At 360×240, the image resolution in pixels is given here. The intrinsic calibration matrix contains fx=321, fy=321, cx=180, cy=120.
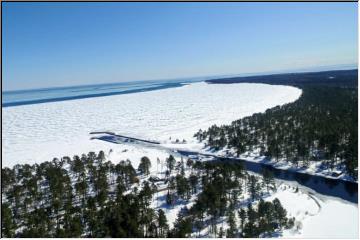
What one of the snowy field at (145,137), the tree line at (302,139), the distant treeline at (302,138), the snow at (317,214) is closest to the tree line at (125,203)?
the snow at (317,214)

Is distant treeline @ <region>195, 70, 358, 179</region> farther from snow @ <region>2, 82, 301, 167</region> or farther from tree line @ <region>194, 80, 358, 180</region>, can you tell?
snow @ <region>2, 82, 301, 167</region>

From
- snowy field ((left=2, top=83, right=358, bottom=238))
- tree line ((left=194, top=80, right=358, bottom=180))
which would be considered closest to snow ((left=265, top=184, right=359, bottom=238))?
snowy field ((left=2, top=83, right=358, bottom=238))

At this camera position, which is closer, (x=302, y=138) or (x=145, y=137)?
(x=302, y=138)

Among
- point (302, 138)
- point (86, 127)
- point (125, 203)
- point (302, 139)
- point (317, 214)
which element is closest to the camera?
point (125, 203)

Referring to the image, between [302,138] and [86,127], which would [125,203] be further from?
[86,127]

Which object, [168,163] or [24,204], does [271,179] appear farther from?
[24,204]

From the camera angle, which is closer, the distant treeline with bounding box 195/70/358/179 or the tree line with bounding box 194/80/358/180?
the tree line with bounding box 194/80/358/180

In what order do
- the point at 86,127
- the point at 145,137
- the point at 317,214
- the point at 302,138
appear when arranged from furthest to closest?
the point at 86,127, the point at 145,137, the point at 302,138, the point at 317,214

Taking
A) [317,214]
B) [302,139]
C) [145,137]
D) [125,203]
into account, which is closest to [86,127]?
[145,137]

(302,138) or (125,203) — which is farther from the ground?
(302,138)

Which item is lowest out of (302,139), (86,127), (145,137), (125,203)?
(125,203)

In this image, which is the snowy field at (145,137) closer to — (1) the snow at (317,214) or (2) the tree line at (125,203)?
(1) the snow at (317,214)

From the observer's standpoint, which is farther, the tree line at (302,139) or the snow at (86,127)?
the snow at (86,127)
